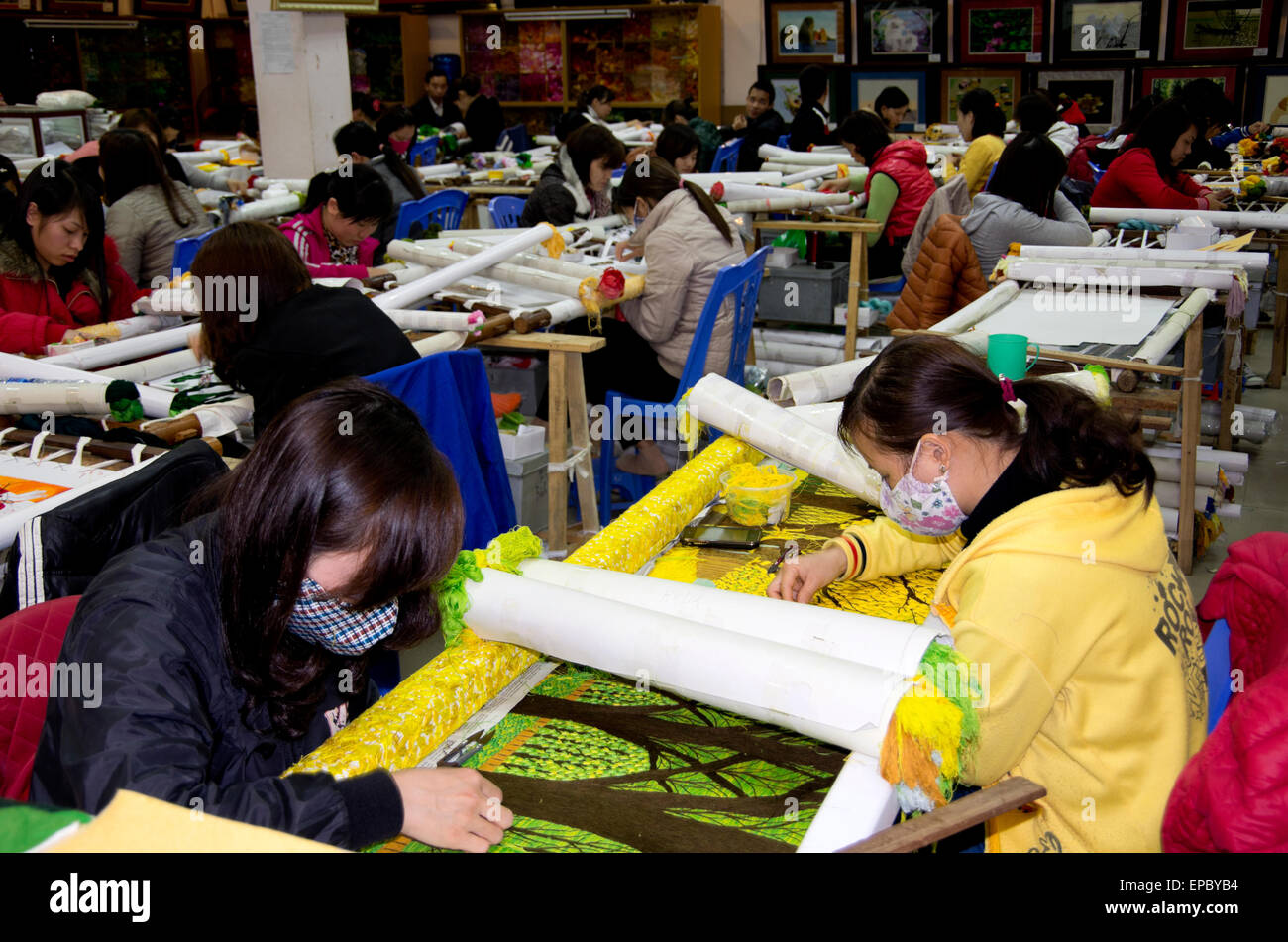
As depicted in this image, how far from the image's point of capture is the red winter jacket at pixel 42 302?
3400 mm

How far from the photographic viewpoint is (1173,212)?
5641 millimetres

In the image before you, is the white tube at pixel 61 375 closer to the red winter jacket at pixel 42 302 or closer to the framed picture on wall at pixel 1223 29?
the red winter jacket at pixel 42 302

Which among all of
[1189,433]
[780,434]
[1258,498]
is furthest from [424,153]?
[780,434]

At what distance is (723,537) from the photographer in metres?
2.19

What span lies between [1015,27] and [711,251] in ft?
26.5

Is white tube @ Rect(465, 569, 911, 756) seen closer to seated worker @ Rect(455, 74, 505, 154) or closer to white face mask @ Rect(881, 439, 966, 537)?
white face mask @ Rect(881, 439, 966, 537)

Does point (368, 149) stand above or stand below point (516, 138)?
below

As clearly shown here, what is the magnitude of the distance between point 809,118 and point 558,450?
5.61 meters

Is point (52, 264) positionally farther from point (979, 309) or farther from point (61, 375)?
point (979, 309)

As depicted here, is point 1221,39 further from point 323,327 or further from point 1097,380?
point 323,327

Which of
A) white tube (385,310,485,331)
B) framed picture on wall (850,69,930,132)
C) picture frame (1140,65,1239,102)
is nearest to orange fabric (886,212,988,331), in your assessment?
white tube (385,310,485,331)

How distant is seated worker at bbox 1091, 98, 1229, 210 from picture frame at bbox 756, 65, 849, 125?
5.86m

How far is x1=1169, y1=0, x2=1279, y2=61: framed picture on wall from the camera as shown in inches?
388

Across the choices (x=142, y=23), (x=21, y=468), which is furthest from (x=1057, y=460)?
(x=142, y=23)
